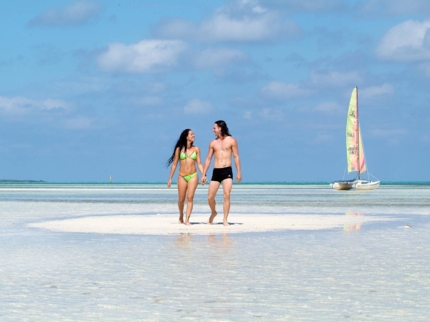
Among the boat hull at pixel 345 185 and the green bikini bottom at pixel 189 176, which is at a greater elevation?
the green bikini bottom at pixel 189 176

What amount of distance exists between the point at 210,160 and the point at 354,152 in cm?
5133

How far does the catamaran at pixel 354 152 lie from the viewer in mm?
66688

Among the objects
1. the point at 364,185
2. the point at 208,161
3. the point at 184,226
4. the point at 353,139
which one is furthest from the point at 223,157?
the point at 364,185

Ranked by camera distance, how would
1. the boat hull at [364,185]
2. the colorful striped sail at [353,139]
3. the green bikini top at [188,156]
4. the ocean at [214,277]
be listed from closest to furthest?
the ocean at [214,277]
the green bikini top at [188,156]
the colorful striped sail at [353,139]
the boat hull at [364,185]

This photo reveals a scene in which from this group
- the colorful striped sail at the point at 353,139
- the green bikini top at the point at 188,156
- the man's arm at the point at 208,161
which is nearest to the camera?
the man's arm at the point at 208,161

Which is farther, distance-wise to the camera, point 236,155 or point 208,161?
point 208,161

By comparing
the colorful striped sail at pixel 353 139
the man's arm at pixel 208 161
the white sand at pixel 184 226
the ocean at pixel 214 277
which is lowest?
the ocean at pixel 214 277

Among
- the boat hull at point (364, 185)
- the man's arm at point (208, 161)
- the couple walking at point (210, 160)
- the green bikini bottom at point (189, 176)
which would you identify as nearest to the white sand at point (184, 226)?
the couple walking at point (210, 160)

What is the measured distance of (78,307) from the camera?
7340mm

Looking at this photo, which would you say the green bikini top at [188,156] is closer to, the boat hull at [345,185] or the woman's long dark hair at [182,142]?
the woman's long dark hair at [182,142]

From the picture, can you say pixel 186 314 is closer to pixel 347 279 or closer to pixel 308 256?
pixel 347 279

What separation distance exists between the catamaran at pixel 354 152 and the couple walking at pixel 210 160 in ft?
165

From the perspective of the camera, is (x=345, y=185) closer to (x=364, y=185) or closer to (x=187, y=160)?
(x=364, y=185)

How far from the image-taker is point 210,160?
689 inches
